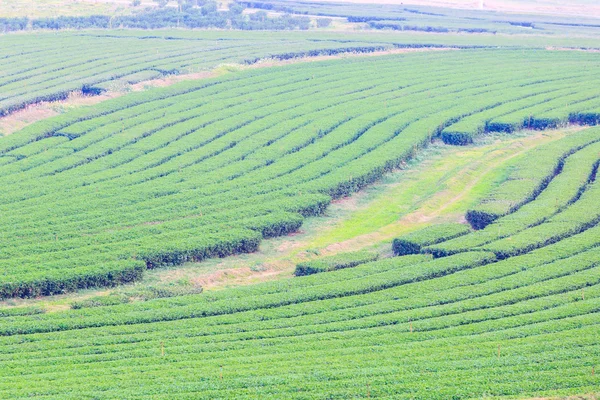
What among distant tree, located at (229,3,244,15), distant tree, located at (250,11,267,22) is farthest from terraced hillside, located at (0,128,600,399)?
distant tree, located at (229,3,244,15)

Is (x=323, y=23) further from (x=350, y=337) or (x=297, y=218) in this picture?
(x=350, y=337)

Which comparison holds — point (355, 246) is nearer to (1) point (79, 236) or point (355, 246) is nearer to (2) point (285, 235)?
(2) point (285, 235)

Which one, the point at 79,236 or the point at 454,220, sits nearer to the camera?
the point at 79,236

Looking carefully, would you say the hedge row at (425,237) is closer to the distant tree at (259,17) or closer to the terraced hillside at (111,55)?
the terraced hillside at (111,55)

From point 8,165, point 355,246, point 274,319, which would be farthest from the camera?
point 8,165

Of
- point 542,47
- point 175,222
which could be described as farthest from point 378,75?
point 175,222

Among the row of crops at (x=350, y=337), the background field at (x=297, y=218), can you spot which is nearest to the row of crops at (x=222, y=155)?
the background field at (x=297, y=218)

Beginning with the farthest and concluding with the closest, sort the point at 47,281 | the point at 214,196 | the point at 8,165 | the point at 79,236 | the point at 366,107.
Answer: the point at 366,107 → the point at 8,165 → the point at 214,196 → the point at 79,236 → the point at 47,281

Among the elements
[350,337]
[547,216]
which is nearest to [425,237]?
[547,216]

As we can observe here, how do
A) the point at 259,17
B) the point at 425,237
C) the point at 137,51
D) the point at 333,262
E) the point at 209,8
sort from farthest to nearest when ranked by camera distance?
the point at 209,8 < the point at 259,17 < the point at 137,51 < the point at 425,237 < the point at 333,262
